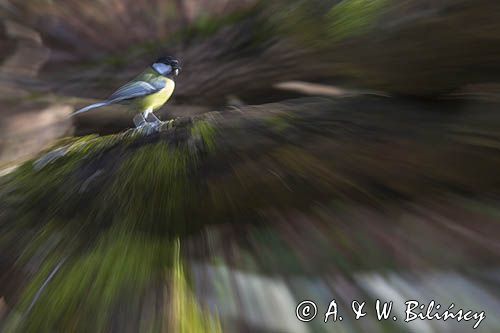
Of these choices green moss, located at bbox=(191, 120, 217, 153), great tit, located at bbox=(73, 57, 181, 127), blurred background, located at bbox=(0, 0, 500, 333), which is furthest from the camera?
great tit, located at bbox=(73, 57, 181, 127)

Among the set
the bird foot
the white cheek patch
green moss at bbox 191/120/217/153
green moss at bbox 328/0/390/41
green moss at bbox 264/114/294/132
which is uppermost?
green moss at bbox 328/0/390/41

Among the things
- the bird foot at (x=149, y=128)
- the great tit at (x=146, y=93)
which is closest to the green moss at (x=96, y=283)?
the bird foot at (x=149, y=128)

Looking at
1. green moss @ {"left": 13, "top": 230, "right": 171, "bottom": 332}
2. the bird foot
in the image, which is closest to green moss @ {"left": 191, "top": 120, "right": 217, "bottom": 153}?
the bird foot

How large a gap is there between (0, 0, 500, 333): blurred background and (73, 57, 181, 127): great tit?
0.18ft

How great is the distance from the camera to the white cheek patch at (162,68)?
1.09 metres

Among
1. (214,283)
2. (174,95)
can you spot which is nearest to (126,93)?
(174,95)

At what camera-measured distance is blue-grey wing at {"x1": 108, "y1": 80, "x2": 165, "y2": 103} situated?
1.06m

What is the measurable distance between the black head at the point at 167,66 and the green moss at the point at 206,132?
0.26 m

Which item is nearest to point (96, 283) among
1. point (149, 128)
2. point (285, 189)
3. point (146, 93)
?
point (285, 189)

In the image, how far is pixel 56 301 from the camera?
1.93 feet

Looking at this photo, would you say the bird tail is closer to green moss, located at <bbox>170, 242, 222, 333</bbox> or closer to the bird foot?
the bird foot

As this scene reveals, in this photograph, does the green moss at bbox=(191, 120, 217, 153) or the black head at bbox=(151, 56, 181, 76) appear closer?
the green moss at bbox=(191, 120, 217, 153)

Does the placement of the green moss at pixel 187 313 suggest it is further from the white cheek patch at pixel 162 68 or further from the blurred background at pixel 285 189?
the white cheek patch at pixel 162 68

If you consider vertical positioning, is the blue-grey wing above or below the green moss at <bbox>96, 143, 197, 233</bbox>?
above
